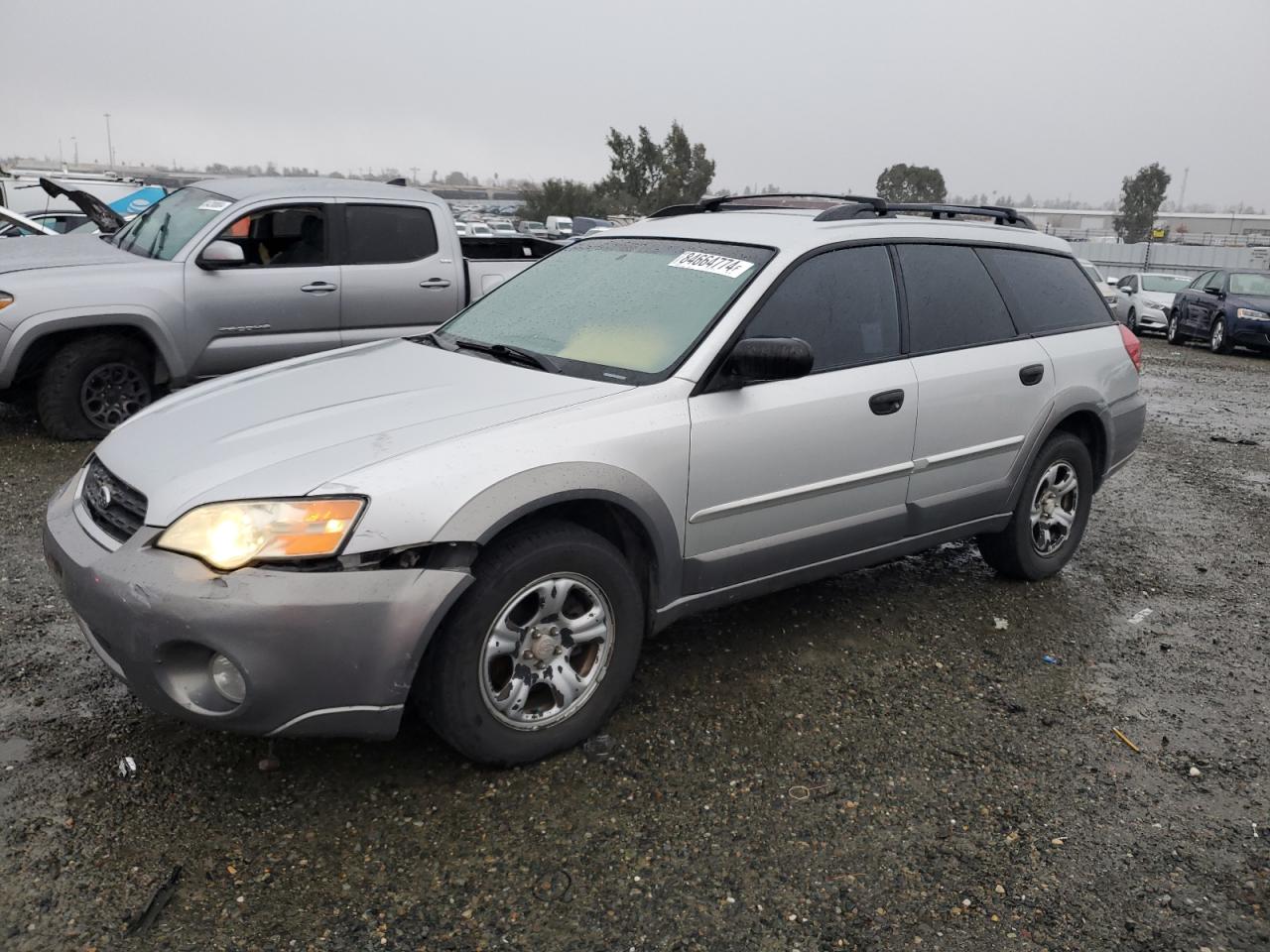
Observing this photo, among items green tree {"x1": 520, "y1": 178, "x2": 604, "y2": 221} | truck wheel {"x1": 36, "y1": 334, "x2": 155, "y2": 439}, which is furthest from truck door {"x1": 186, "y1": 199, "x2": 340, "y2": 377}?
green tree {"x1": 520, "y1": 178, "x2": 604, "y2": 221}

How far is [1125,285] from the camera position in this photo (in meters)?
21.5

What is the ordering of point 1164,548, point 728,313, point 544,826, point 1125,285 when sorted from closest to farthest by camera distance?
point 544,826 → point 728,313 → point 1164,548 → point 1125,285

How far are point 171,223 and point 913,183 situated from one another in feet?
213

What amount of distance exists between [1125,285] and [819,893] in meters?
21.9

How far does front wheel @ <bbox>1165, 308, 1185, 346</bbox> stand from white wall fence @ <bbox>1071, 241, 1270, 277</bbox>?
1072 inches

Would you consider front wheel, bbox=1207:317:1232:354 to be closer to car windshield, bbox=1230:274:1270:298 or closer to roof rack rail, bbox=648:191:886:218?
car windshield, bbox=1230:274:1270:298

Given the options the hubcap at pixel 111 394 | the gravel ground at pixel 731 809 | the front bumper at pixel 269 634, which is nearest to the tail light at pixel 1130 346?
the gravel ground at pixel 731 809

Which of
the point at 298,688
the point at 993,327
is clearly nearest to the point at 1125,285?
the point at 993,327

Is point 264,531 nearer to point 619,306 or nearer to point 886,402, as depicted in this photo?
point 619,306

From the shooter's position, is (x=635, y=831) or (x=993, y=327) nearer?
(x=635, y=831)

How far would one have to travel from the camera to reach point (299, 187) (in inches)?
295

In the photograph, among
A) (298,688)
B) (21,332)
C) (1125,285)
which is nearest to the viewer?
(298,688)

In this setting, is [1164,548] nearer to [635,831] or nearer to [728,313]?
[728,313]

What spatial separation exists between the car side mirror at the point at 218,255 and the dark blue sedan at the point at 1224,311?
15.7 meters
